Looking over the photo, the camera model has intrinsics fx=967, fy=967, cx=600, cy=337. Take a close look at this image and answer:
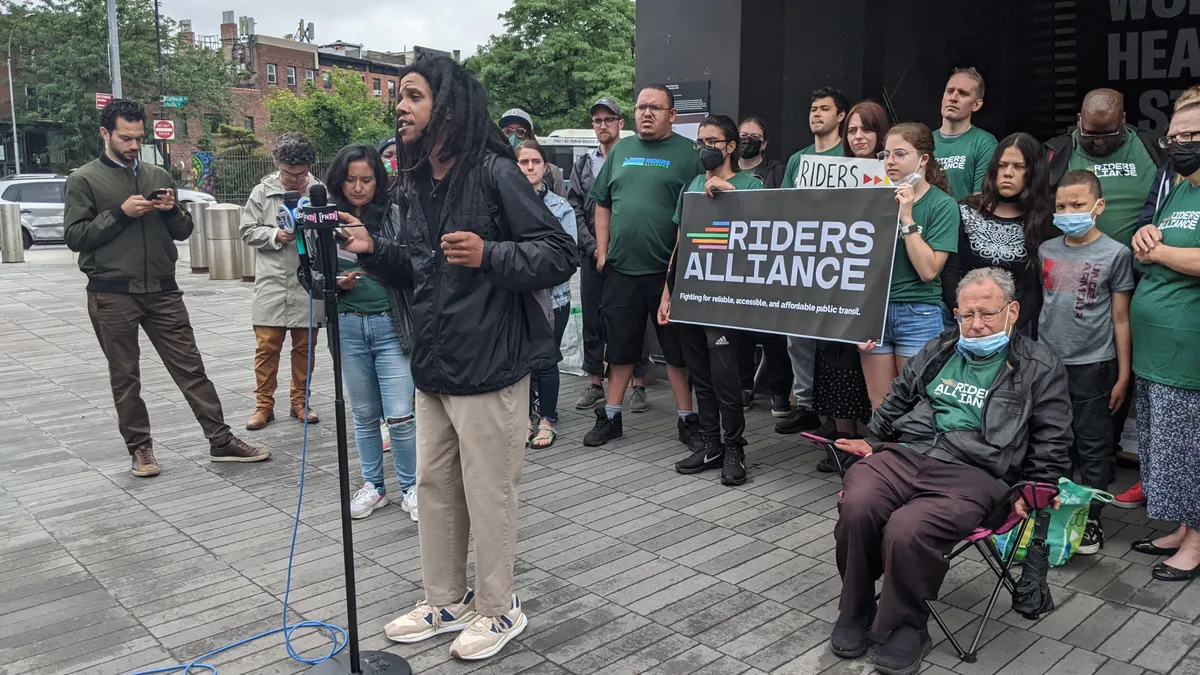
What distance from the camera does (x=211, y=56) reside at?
54031 millimetres

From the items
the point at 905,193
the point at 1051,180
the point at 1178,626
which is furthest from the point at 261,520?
the point at 1051,180

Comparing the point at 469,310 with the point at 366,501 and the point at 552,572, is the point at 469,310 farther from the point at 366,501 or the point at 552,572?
the point at 366,501

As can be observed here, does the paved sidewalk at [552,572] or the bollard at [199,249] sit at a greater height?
the bollard at [199,249]

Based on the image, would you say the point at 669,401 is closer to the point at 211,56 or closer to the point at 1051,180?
the point at 1051,180

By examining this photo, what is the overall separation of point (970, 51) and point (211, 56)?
54.1 metres

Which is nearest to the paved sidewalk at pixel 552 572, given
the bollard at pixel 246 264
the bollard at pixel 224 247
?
the bollard at pixel 246 264

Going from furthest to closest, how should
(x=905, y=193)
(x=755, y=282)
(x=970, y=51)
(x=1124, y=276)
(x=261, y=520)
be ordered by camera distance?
(x=970, y=51), (x=755, y=282), (x=261, y=520), (x=905, y=193), (x=1124, y=276)

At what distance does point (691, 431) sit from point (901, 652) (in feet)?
9.73

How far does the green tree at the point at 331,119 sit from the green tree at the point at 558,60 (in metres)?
6.39

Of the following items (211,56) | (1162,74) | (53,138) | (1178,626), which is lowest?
(1178,626)

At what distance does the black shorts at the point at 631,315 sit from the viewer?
6414 mm

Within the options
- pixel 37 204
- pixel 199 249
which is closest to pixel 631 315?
pixel 199 249

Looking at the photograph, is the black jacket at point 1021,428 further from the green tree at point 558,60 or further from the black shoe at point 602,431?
Result: the green tree at point 558,60

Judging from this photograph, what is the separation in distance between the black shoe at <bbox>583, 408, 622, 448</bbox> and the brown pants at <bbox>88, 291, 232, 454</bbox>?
2426 millimetres
